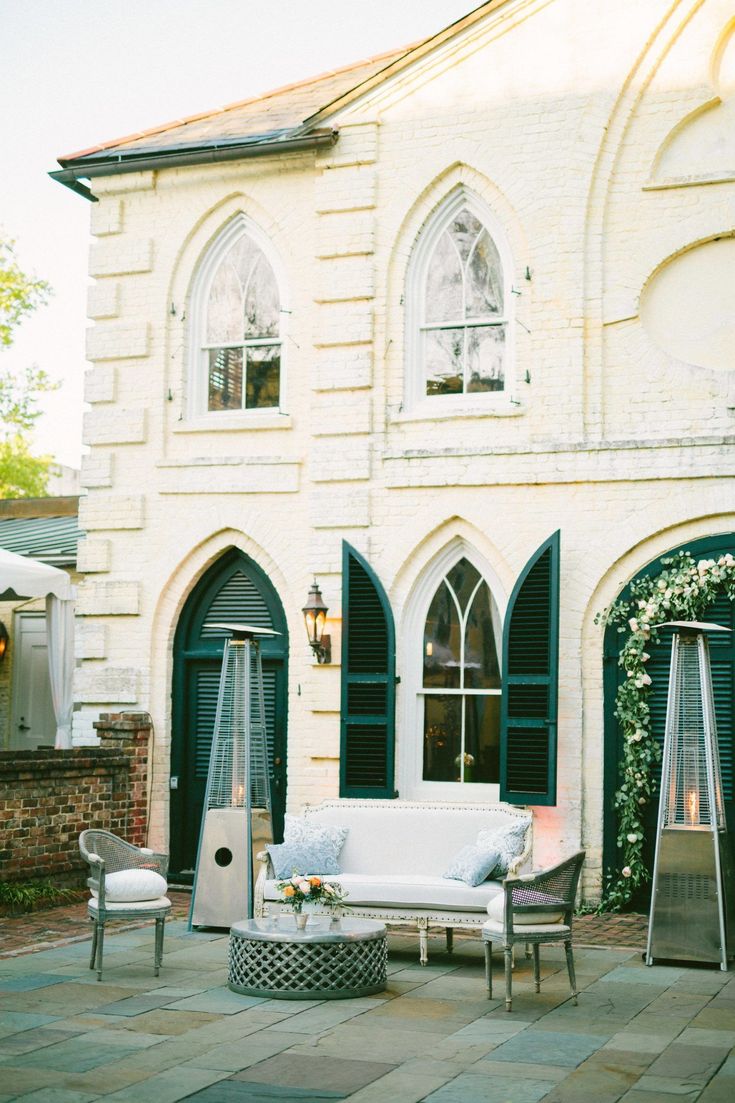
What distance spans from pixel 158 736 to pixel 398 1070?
6.60 m

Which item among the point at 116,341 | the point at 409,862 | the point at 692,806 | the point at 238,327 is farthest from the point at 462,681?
the point at 116,341

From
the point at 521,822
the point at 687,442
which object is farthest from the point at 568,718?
the point at 687,442

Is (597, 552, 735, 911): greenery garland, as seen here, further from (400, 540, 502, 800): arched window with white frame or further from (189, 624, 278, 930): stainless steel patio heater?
(189, 624, 278, 930): stainless steel patio heater

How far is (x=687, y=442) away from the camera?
11078 millimetres

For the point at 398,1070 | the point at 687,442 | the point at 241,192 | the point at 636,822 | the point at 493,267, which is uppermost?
the point at 241,192

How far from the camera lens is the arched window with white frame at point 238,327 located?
42.0 ft

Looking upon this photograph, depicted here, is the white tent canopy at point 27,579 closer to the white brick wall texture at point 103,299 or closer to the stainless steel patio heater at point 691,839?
the white brick wall texture at point 103,299

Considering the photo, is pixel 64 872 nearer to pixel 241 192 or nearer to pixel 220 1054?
pixel 220 1054

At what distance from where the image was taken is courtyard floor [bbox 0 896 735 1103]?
6.14 metres

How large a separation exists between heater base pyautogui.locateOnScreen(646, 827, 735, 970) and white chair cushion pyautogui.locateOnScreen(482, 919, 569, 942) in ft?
4.22

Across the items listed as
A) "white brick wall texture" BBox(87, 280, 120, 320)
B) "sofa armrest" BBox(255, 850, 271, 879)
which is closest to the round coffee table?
"sofa armrest" BBox(255, 850, 271, 879)

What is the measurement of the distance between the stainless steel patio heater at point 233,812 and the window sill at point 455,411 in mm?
2474

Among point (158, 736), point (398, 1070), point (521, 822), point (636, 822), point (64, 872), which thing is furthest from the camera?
point (158, 736)

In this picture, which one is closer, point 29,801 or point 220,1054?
point 220,1054
